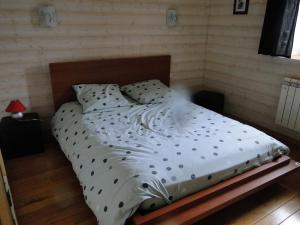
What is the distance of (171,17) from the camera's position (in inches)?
138

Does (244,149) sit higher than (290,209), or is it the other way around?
(244,149)

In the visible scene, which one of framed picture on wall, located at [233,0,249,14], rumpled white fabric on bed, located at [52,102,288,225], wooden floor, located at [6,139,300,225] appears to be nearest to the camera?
rumpled white fabric on bed, located at [52,102,288,225]

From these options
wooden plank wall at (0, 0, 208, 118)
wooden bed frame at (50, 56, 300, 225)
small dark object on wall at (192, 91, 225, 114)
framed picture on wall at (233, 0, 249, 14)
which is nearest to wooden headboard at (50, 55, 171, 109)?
wooden bed frame at (50, 56, 300, 225)

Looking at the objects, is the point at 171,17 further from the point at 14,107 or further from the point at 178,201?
the point at 178,201

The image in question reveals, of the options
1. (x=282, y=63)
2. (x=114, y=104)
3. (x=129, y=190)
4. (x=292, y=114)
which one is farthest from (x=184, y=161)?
(x=282, y=63)

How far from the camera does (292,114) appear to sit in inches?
118

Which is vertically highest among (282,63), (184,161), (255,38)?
(255,38)

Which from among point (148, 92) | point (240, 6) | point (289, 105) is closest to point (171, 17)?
point (240, 6)

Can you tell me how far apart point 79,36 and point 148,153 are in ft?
5.93

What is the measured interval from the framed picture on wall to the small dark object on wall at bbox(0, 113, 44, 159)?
9.49ft

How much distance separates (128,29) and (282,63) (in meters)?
1.96

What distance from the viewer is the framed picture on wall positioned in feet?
10.9

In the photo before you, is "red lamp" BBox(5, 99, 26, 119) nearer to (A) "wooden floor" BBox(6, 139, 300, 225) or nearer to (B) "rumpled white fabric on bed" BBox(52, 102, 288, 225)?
(B) "rumpled white fabric on bed" BBox(52, 102, 288, 225)

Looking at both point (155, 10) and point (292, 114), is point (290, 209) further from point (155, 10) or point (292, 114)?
point (155, 10)
